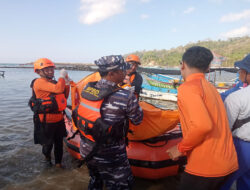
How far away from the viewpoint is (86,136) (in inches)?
75.4

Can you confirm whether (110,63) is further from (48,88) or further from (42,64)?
(42,64)

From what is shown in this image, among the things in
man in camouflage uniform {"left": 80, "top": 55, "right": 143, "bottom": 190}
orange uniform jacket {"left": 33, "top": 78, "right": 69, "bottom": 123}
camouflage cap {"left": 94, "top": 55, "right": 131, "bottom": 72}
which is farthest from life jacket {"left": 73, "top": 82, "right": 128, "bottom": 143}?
orange uniform jacket {"left": 33, "top": 78, "right": 69, "bottom": 123}

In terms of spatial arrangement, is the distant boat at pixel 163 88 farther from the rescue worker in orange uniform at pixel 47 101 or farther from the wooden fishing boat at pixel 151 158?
the rescue worker in orange uniform at pixel 47 101

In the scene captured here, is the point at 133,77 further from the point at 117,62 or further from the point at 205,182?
the point at 205,182

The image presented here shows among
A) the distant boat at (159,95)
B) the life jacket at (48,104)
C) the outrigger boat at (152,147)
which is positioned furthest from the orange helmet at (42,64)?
the distant boat at (159,95)

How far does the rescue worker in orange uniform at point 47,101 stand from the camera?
2969 millimetres

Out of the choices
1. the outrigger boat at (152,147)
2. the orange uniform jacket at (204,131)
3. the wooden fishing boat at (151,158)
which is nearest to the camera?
the orange uniform jacket at (204,131)

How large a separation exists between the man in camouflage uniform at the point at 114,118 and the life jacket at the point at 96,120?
3 cm

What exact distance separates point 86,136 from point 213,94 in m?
1.30

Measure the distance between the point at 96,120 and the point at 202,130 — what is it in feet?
3.07

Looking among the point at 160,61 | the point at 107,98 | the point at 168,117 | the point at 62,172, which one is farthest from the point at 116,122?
the point at 160,61

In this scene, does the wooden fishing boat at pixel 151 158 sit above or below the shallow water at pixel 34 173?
above

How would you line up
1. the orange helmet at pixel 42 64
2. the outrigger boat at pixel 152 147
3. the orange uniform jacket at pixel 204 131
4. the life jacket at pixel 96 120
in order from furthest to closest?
1. the orange helmet at pixel 42 64
2. the outrigger boat at pixel 152 147
3. the life jacket at pixel 96 120
4. the orange uniform jacket at pixel 204 131

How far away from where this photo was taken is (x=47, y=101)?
10.1 feet
